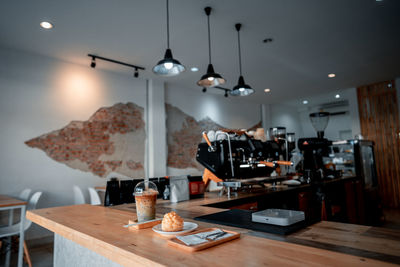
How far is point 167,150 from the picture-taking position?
5.80 m

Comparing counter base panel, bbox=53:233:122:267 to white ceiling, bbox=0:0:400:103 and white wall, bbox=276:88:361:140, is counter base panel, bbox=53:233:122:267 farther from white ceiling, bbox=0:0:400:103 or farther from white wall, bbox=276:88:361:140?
white wall, bbox=276:88:361:140

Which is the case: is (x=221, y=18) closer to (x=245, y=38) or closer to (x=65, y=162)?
(x=245, y=38)

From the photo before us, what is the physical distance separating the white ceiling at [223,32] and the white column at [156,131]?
1.49 feet

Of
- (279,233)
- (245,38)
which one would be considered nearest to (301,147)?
(245,38)

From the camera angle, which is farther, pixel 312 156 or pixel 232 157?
pixel 312 156

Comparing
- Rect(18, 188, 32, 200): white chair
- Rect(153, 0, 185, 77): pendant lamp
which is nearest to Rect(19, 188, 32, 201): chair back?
Rect(18, 188, 32, 200): white chair

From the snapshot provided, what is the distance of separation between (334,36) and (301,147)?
6.10 ft

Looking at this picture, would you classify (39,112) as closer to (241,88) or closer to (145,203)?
(241,88)

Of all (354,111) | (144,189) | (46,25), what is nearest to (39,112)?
(46,25)

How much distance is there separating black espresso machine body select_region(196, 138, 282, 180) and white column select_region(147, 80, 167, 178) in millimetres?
3219

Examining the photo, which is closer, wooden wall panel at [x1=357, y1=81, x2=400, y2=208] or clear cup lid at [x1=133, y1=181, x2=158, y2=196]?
clear cup lid at [x1=133, y1=181, x2=158, y2=196]

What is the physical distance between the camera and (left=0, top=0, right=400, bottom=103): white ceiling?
3.07 m

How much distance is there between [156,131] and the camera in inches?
218

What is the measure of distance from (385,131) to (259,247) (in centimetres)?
716
